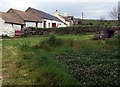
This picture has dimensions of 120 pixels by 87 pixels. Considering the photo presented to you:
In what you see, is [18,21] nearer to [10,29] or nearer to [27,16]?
[10,29]

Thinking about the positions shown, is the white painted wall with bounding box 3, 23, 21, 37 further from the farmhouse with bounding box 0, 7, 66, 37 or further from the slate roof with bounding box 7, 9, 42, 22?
the slate roof with bounding box 7, 9, 42, 22

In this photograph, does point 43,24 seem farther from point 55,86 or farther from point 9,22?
point 55,86

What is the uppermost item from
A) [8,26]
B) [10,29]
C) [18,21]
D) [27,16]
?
[27,16]

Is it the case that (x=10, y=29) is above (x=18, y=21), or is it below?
below

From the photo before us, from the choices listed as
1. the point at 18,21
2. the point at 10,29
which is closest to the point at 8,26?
the point at 10,29

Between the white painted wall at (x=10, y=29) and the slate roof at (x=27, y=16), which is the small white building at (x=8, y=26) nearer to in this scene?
the white painted wall at (x=10, y=29)

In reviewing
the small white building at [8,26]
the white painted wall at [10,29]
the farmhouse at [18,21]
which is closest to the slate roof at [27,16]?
the farmhouse at [18,21]

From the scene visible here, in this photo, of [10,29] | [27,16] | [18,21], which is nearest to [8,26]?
[10,29]

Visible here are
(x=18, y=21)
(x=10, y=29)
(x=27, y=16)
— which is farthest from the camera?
(x=27, y=16)

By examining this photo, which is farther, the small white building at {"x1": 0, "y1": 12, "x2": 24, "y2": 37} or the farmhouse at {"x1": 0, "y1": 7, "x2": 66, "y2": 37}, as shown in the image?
the farmhouse at {"x1": 0, "y1": 7, "x2": 66, "y2": 37}

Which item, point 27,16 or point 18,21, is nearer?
point 18,21

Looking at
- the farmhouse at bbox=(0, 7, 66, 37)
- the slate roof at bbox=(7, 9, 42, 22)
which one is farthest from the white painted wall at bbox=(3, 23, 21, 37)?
the slate roof at bbox=(7, 9, 42, 22)

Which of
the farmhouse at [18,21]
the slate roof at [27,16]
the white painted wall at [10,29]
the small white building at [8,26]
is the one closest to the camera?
the small white building at [8,26]

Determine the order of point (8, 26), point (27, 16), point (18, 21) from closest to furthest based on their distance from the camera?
point (8, 26) < point (18, 21) < point (27, 16)
